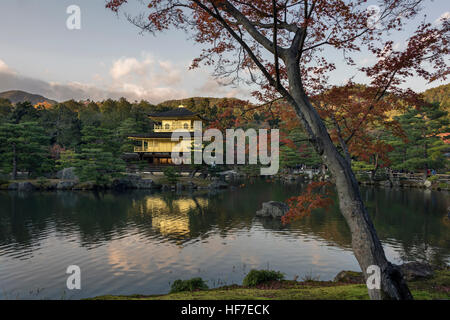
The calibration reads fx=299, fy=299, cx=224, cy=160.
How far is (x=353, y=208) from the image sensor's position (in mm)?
4273

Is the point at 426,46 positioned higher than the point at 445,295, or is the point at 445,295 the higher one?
the point at 426,46

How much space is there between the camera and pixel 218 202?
21.3 metres

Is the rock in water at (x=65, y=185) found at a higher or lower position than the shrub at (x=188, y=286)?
higher

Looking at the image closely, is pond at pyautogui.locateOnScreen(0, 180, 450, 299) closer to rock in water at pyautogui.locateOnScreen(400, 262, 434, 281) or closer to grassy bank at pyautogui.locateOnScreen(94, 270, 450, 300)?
grassy bank at pyautogui.locateOnScreen(94, 270, 450, 300)

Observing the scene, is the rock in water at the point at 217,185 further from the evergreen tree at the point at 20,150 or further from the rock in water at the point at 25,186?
the evergreen tree at the point at 20,150

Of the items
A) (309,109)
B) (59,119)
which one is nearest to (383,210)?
(309,109)

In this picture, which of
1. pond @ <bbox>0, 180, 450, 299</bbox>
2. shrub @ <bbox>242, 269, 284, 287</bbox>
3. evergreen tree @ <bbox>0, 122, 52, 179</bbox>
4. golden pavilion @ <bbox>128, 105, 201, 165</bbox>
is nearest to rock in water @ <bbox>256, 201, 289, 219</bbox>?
pond @ <bbox>0, 180, 450, 299</bbox>

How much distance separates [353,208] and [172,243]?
8.63 metres

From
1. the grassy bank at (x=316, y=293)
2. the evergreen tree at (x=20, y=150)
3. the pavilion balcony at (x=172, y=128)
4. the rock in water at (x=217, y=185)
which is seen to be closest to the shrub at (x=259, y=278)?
the grassy bank at (x=316, y=293)

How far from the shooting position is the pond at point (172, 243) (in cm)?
816

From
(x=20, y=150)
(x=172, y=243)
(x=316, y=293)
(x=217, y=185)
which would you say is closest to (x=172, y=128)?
(x=217, y=185)

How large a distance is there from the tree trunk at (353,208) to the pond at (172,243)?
14.7ft
